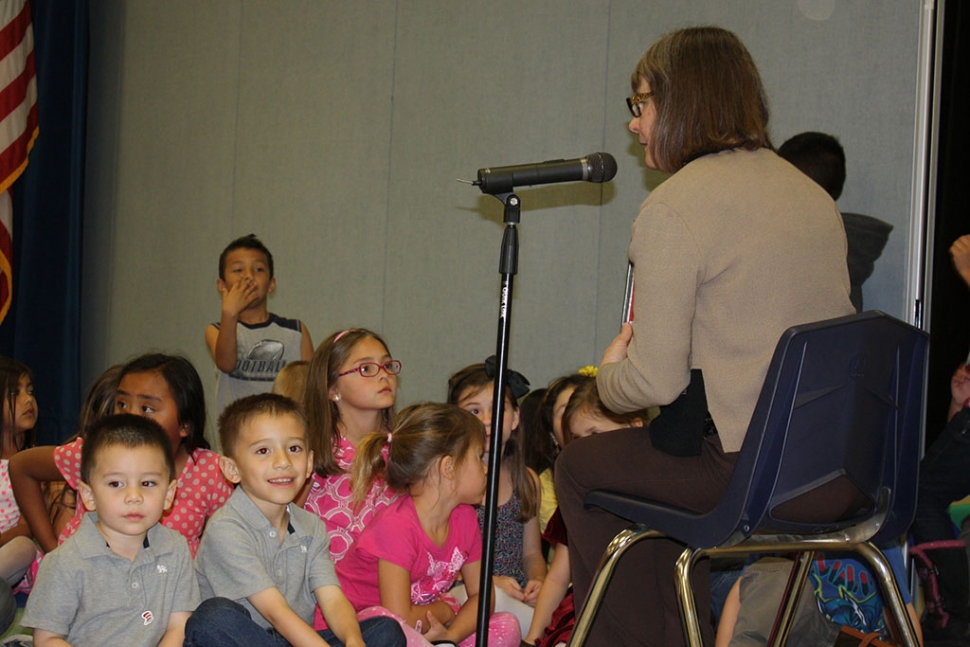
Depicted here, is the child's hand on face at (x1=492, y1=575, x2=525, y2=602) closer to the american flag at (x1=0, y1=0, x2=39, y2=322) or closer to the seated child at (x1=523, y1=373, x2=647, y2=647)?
the seated child at (x1=523, y1=373, x2=647, y2=647)

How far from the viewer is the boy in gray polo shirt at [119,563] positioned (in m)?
2.02

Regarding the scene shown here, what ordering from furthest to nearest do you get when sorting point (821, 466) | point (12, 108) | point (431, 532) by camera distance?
point (12, 108) → point (431, 532) → point (821, 466)

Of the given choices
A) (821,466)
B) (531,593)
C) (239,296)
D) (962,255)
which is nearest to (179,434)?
(531,593)

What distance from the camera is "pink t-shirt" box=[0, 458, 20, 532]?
2873 millimetres

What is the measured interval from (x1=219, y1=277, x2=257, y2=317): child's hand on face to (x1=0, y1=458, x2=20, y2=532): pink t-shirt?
4.06 ft

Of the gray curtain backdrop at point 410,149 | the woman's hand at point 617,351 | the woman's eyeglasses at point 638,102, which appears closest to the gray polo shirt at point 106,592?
the woman's hand at point 617,351

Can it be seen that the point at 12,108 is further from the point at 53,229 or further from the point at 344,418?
the point at 344,418

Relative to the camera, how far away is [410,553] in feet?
8.21

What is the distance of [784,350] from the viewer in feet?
4.78

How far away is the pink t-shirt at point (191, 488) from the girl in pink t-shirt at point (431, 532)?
0.39 metres

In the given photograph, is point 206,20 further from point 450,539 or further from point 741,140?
point 741,140

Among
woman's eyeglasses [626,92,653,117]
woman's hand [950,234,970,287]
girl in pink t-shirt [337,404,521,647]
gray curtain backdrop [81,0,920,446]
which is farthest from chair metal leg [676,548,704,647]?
gray curtain backdrop [81,0,920,446]

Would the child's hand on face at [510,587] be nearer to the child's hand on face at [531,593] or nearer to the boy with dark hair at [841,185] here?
the child's hand on face at [531,593]

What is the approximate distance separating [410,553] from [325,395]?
0.67 m
